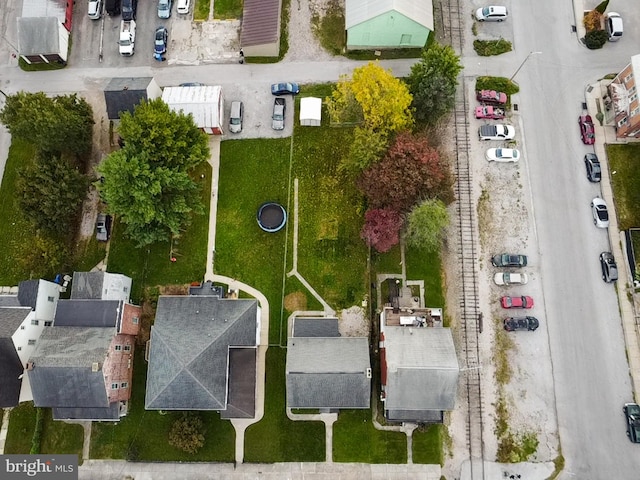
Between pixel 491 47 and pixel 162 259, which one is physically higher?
pixel 491 47

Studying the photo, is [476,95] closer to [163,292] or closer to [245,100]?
[245,100]

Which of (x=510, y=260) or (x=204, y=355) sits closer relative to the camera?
(x=204, y=355)

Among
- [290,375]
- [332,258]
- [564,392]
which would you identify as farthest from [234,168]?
[564,392]

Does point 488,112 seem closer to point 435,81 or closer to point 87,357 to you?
point 435,81

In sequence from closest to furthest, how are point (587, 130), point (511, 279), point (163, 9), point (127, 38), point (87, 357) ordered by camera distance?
point (87, 357) → point (511, 279) → point (587, 130) → point (127, 38) → point (163, 9)

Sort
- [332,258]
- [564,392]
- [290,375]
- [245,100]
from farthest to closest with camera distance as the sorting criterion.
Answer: [245,100], [332,258], [564,392], [290,375]

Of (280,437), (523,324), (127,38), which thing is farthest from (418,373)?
(127,38)

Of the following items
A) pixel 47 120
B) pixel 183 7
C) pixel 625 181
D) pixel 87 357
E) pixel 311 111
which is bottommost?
pixel 87 357
